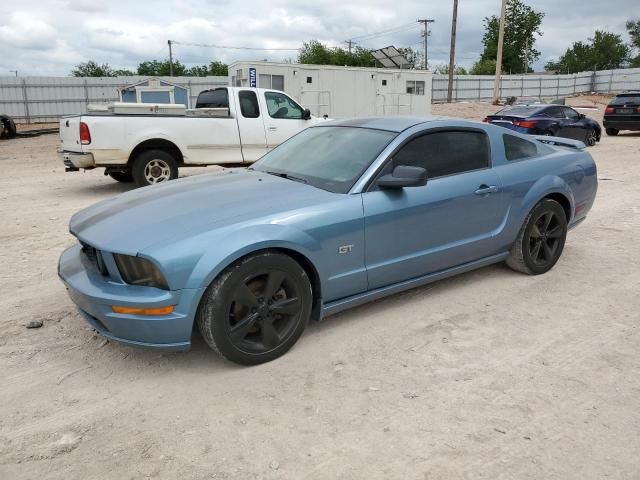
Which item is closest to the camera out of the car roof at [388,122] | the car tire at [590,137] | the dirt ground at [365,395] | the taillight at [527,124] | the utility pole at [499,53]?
the dirt ground at [365,395]

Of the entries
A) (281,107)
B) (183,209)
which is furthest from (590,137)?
(183,209)

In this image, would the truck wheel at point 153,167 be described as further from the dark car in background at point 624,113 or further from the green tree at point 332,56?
the green tree at point 332,56

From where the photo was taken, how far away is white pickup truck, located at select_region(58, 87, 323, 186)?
8508mm

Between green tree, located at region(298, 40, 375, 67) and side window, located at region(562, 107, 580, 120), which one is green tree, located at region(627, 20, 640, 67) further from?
side window, located at region(562, 107, 580, 120)

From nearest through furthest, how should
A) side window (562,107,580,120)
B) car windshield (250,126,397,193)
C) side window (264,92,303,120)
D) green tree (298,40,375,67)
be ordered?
1. car windshield (250,126,397,193)
2. side window (264,92,303,120)
3. side window (562,107,580,120)
4. green tree (298,40,375,67)

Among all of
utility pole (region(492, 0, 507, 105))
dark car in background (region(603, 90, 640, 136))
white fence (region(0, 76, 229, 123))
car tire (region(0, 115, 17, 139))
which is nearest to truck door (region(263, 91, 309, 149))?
car tire (region(0, 115, 17, 139))

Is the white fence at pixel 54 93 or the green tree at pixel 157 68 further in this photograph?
the green tree at pixel 157 68

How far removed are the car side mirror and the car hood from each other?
397mm

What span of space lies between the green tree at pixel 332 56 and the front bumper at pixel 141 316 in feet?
200

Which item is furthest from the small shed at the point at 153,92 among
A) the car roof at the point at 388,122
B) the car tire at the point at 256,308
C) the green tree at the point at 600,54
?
the green tree at the point at 600,54

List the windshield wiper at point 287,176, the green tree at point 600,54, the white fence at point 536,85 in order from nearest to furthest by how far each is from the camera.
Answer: the windshield wiper at point 287,176 < the white fence at point 536,85 < the green tree at point 600,54

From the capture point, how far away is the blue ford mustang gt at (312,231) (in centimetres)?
302

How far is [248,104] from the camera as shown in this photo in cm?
1003

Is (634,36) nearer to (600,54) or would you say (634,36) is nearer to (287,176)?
(600,54)
